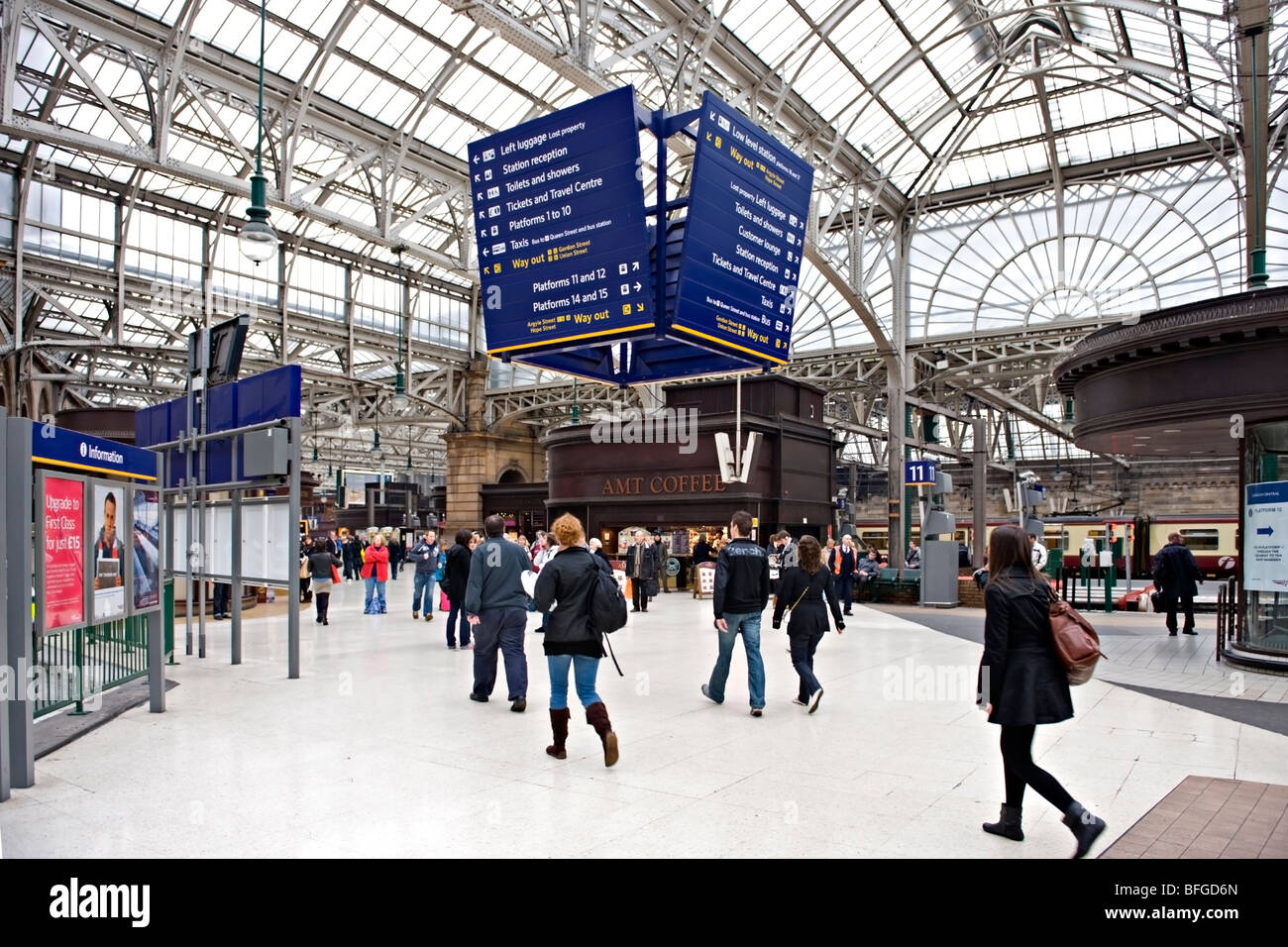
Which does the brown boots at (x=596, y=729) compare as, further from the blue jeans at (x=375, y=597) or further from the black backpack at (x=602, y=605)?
the blue jeans at (x=375, y=597)

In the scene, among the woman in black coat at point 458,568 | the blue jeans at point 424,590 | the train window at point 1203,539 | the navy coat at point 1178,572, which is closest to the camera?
the woman in black coat at point 458,568

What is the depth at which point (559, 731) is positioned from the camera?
5.99 m

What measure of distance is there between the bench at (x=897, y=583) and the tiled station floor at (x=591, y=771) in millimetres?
10848

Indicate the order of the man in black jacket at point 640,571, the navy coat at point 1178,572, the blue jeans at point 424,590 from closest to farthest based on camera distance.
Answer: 1. the navy coat at point 1178,572
2. the blue jeans at point 424,590
3. the man in black jacket at point 640,571

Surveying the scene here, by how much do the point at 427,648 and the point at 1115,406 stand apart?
926cm

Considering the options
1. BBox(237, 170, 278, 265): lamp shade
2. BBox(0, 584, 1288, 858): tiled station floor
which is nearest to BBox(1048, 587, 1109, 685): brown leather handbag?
BBox(0, 584, 1288, 858): tiled station floor

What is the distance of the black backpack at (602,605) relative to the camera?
233 inches

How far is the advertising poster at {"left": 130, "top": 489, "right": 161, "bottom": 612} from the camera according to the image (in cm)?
701

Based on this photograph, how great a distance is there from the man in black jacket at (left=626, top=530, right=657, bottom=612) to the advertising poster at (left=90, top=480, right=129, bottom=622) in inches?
466

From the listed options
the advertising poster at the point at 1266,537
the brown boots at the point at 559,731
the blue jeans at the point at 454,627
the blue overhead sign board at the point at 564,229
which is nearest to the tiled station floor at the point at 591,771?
the brown boots at the point at 559,731

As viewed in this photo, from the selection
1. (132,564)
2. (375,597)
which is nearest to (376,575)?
(375,597)

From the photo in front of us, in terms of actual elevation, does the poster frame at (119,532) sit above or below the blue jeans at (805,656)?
above
